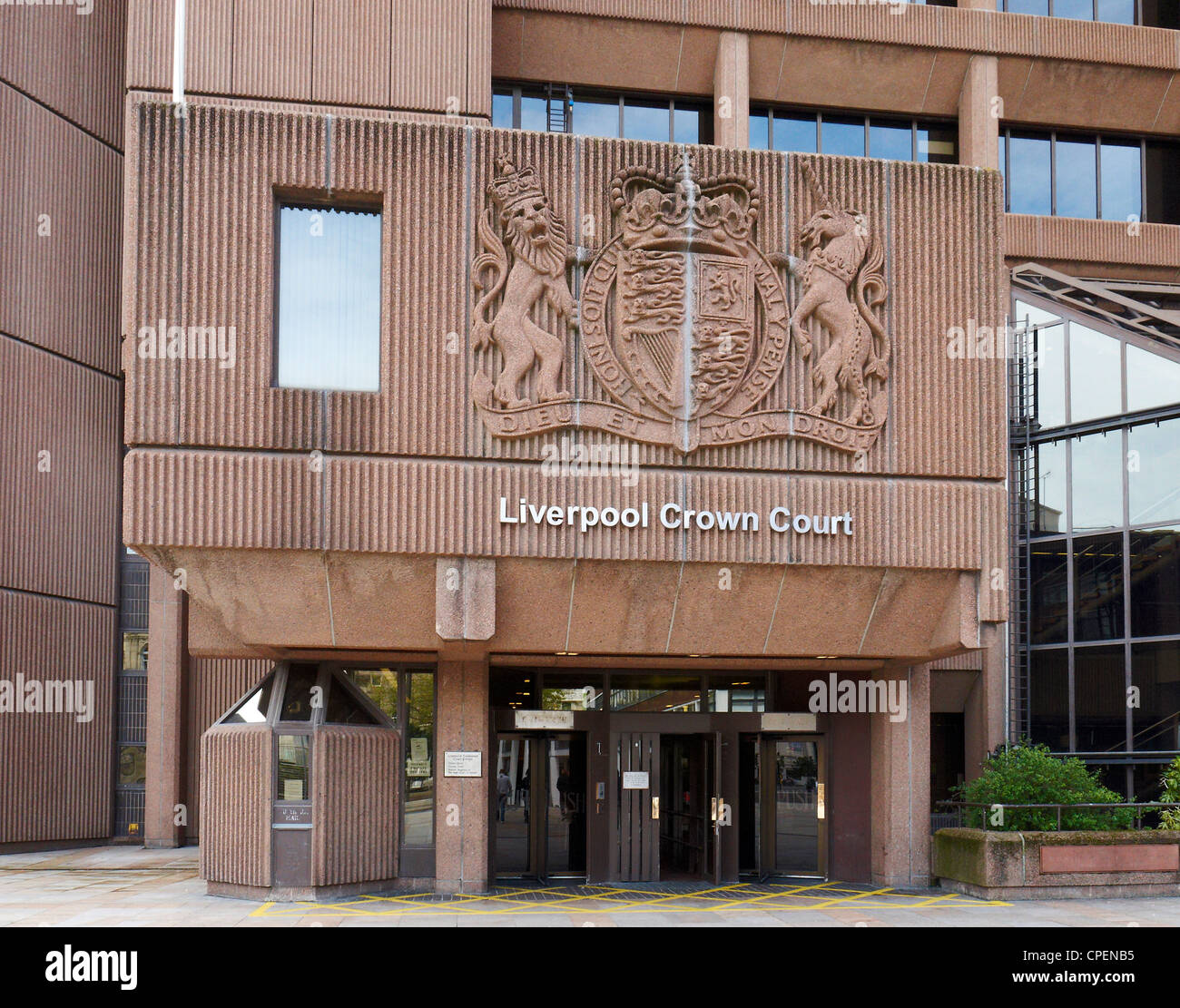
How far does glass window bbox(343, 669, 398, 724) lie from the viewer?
18188 mm

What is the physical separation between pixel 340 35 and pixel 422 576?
10740 millimetres

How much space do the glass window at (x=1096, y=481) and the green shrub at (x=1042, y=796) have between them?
6321 mm

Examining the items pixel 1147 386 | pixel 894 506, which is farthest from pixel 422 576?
pixel 1147 386

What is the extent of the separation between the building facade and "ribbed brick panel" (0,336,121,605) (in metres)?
6.05

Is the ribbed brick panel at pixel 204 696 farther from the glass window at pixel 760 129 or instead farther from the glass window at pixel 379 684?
the glass window at pixel 760 129

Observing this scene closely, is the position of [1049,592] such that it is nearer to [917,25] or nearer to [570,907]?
[917,25]

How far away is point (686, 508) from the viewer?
54.6ft

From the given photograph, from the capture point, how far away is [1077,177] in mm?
26641

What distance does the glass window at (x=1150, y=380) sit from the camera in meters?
22.4

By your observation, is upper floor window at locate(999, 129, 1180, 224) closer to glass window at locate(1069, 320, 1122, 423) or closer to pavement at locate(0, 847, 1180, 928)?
glass window at locate(1069, 320, 1122, 423)

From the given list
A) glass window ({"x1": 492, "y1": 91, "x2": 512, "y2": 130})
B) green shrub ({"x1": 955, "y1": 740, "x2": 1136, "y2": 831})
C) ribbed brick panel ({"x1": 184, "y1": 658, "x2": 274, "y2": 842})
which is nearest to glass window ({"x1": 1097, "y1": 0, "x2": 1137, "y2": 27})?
glass window ({"x1": 492, "y1": 91, "x2": 512, "y2": 130})

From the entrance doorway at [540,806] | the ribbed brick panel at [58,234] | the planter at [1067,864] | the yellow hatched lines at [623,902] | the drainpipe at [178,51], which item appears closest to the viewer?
the yellow hatched lines at [623,902]

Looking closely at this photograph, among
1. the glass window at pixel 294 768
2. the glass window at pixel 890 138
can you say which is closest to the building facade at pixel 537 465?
the glass window at pixel 294 768
